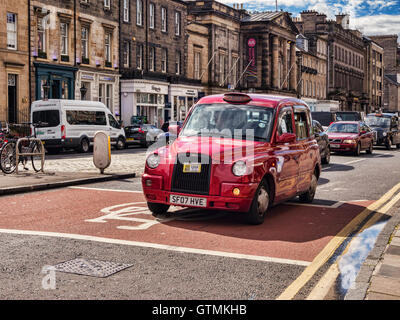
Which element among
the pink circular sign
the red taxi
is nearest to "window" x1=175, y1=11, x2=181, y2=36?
the pink circular sign

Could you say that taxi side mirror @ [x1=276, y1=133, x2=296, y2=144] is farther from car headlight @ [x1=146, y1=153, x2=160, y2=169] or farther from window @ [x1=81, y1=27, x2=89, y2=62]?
window @ [x1=81, y1=27, x2=89, y2=62]

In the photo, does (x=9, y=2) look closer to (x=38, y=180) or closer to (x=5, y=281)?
(x=38, y=180)

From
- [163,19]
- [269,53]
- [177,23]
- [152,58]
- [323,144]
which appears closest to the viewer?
[323,144]

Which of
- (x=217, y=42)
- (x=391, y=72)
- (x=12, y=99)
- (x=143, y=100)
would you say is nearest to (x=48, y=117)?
(x=12, y=99)

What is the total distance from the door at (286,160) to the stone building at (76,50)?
86.3 ft

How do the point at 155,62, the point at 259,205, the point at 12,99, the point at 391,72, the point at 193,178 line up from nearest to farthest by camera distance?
the point at 193,178, the point at 259,205, the point at 12,99, the point at 155,62, the point at 391,72

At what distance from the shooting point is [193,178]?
27.7 ft

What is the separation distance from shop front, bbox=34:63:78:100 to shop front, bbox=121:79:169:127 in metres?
6.32

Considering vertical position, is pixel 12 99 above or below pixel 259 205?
above

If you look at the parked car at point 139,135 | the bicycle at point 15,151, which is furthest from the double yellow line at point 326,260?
the parked car at point 139,135

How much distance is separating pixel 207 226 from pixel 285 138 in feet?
6.51

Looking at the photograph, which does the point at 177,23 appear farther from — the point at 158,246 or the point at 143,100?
the point at 158,246

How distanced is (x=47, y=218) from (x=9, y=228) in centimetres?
92

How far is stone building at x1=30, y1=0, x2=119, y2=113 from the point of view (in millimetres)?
34188
